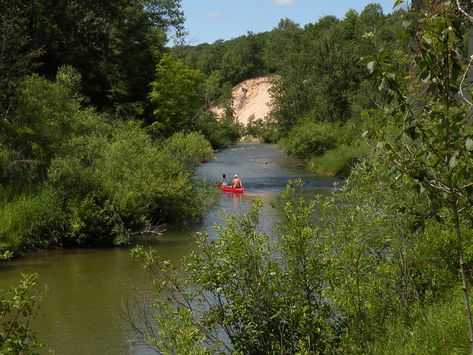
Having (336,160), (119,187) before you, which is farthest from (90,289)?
(336,160)

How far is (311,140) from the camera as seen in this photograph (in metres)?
46.1

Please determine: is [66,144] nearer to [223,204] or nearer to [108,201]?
[108,201]

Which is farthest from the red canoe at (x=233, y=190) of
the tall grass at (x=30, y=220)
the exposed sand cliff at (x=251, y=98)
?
the exposed sand cliff at (x=251, y=98)

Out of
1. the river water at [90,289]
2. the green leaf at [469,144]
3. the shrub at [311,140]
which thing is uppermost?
the green leaf at [469,144]

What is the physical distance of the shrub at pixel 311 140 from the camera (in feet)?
151

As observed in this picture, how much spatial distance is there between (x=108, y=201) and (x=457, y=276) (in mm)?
12119

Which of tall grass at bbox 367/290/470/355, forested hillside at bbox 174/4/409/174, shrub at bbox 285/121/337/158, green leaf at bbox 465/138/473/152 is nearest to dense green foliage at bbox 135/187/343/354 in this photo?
tall grass at bbox 367/290/470/355

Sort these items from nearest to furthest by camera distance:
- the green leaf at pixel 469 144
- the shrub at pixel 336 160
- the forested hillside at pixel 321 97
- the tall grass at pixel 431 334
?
the green leaf at pixel 469 144 → the tall grass at pixel 431 334 → the shrub at pixel 336 160 → the forested hillside at pixel 321 97

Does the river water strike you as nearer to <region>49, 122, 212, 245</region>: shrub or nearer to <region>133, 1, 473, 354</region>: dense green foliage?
<region>49, 122, 212, 245</region>: shrub

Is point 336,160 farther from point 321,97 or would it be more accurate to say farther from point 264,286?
point 264,286

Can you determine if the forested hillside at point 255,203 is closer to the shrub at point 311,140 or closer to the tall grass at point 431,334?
the tall grass at point 431,334

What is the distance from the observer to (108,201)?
1852 centimetres

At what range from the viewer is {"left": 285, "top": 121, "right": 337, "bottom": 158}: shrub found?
1809 inches

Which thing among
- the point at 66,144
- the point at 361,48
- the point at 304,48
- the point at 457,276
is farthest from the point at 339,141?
the point at 457,276
